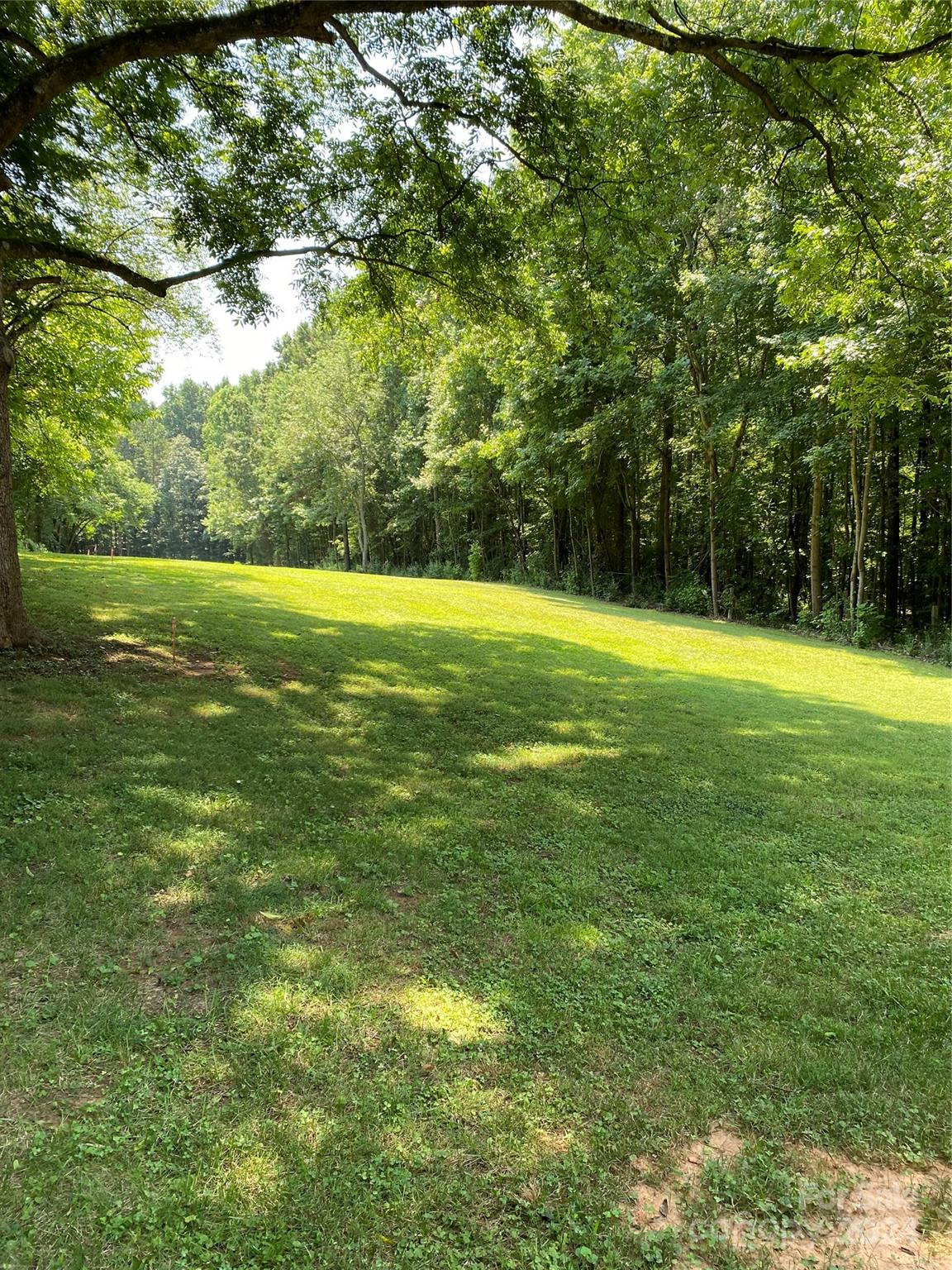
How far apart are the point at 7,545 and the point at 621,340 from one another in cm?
1027

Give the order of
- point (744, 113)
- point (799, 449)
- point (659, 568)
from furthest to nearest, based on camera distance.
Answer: point (659, 568) < point (799, 449) < point (744, 113)

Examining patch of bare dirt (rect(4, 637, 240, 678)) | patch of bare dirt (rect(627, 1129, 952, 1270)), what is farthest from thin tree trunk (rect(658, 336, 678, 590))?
patch of bare dirt (rect(627, 1129, 952, 1270))

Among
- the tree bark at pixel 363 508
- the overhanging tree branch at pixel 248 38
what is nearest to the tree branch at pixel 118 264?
the overhanging tree branch at pixel 248 38

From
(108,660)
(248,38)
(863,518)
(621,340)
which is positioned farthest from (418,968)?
(863,518)

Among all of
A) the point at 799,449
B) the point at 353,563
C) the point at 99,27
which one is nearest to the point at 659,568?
the point at 799,449

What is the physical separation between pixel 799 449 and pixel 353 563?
37.5 m

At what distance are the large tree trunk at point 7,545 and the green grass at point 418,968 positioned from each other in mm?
743

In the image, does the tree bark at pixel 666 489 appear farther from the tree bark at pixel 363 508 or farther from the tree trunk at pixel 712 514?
the tree bark at pixel 363 508

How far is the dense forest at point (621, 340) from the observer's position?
22.1 feet

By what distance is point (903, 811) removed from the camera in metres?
5.61

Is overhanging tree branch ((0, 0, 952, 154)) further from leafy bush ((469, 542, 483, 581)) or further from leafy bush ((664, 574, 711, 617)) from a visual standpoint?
leafy bush ((469, 542, 483, 581))

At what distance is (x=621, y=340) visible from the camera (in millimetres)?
11438

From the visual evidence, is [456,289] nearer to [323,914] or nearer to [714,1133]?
[323,914]

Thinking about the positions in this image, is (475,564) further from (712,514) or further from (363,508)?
(712,514)
